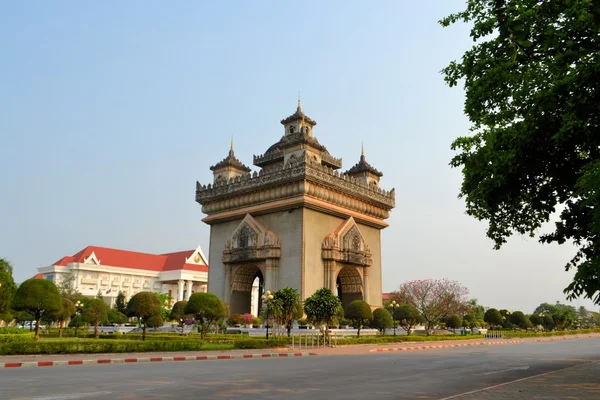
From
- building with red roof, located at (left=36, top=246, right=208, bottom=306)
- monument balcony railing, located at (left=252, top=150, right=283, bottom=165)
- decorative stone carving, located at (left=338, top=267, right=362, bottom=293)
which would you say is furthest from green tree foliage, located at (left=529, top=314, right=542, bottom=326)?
building with red roof, located at (left=36, top=246, right=208, bottom=306)

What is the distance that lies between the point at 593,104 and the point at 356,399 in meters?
6.98

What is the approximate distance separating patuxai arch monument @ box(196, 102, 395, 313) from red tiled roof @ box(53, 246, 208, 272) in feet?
168

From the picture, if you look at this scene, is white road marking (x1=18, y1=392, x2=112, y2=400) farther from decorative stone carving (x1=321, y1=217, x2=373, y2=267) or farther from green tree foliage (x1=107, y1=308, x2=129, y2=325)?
green tree foliage (x1=107, y1=308, x2=129, y2=325)

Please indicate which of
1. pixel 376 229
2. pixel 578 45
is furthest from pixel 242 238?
pixel 578 45

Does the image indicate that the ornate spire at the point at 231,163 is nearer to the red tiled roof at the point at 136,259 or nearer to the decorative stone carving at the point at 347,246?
the decorative stone carving at the point at 347,246

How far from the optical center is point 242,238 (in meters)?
40.7

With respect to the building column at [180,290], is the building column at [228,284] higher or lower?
lower

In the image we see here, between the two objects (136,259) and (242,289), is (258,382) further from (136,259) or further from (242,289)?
(136,259)

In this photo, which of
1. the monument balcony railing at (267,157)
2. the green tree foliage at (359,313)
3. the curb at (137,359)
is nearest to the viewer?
the curb at (137,359)

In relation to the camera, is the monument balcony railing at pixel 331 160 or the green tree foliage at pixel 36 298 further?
the monument balcony railing at pixel 331 160

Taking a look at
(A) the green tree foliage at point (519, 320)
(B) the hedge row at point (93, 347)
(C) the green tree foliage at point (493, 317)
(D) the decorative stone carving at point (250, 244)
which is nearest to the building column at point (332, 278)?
(D) the decorative stone carving at point (250, 244)

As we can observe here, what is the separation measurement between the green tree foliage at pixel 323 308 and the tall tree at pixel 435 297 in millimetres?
27805

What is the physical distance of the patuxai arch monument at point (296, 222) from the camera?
37.6 metres

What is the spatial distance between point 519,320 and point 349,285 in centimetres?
3180
